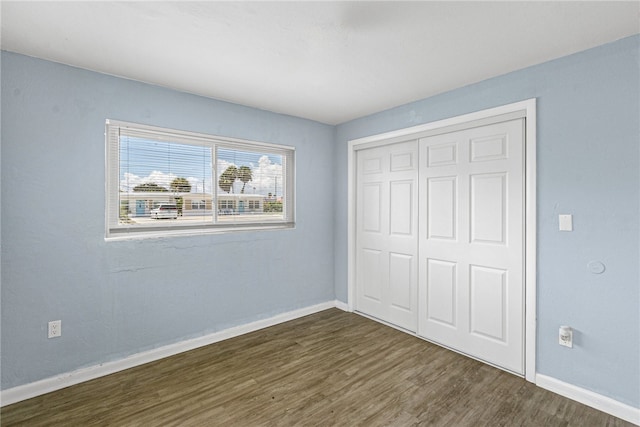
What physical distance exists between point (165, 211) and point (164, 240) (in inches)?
10.8

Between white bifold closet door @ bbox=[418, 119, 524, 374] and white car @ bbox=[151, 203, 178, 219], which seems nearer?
white bifold closet door @ bbox=[418, 119, 524, 374]

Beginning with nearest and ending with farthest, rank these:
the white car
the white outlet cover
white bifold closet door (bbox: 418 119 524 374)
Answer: the white outlet cover, white bifold closet door (bbox: 418 119 524 374), the white car

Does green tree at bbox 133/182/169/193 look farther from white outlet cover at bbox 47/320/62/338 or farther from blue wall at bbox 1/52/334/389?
white outlet cover at bbox 47/320/62/338

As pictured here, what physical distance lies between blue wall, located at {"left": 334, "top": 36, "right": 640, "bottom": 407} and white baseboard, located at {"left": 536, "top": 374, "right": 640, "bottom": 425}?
0.13 ft

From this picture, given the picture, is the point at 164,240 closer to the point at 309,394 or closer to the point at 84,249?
the point at 84,249

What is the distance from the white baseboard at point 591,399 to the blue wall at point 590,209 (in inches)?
1.5

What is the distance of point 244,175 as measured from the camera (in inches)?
134

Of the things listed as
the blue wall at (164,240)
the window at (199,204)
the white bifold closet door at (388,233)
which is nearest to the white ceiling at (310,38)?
the blue wall at (164,240)

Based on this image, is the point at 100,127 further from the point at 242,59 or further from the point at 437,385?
the point at 437,385

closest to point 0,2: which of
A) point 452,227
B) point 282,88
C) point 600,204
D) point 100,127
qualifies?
point 100,127

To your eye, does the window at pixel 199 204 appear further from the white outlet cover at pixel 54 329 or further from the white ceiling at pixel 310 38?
the white outlet cover at pixel 54 329

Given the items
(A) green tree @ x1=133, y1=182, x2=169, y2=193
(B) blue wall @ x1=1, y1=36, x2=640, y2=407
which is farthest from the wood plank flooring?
(A) green tree @ x1=133, y1=182, x2=169, y2=193

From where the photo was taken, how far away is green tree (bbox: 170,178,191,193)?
2916mm

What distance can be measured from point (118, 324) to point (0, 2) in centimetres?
225
